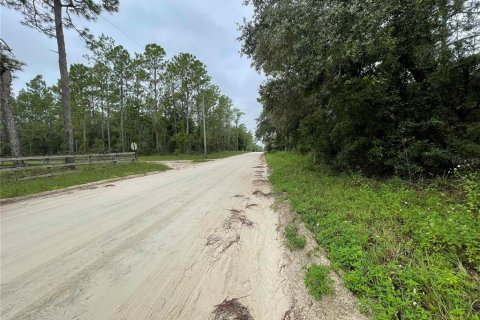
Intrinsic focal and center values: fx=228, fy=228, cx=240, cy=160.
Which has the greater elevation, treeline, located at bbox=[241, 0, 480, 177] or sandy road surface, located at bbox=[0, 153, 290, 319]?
treeline, located at bbox=[241, 0, 480, 177]

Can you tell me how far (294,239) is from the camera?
3.63 m

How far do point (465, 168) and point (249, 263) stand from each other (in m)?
6.33

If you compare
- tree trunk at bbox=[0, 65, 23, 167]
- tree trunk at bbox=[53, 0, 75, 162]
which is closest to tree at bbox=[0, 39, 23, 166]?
tree trunk at bbox=[0, 65, 23, 167]

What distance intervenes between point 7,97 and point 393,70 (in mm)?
17130

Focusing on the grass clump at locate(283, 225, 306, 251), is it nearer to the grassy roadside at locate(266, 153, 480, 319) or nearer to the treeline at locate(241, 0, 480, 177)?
the grassy roadside at locate(266, 153, 480, 319)

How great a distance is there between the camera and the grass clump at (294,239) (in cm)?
345

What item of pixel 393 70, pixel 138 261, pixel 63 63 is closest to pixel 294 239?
pixel 138 261

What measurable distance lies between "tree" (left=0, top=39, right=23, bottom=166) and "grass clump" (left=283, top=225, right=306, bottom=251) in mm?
13918

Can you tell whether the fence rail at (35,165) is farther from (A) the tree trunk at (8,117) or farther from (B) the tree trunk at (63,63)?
(A) the tree trunk at (8,117)

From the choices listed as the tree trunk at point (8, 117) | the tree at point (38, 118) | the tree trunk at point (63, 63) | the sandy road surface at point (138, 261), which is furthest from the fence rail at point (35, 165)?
the tree at point (38, 118)

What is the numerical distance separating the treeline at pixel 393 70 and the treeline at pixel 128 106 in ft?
68.7

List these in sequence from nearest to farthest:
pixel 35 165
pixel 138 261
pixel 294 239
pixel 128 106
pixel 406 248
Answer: pixel 406 248, pixel 138 261, pixel 294 239, pixel 35 165, pixel 128 106

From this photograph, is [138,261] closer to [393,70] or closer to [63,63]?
[393,70]

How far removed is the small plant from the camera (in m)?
2.37
